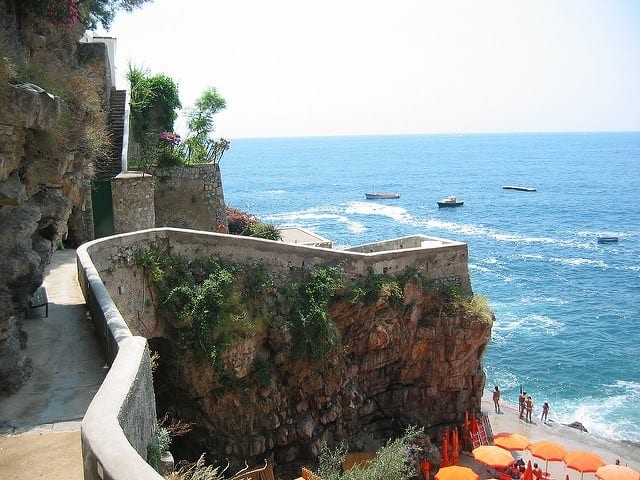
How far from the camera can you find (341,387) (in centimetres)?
1752

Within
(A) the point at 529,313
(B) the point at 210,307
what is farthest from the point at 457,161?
(B) the point at 210,307

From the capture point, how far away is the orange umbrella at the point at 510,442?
66.0 ft

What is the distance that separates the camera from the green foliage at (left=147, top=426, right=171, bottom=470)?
7234mm

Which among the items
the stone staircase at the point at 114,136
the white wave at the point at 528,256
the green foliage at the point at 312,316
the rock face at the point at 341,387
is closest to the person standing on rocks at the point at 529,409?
the rock face at the point at 341,387

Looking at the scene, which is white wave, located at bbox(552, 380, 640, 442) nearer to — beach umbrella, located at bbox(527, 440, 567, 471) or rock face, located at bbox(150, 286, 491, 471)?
beach umbrella, located at bbox(527, 440, 567, 471)

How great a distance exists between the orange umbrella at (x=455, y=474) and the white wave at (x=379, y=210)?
177ft

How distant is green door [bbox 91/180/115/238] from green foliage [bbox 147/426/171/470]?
13.3m

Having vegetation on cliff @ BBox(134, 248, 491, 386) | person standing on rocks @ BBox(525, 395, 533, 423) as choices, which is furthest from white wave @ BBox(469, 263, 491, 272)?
vegetation on cliff @ BBox(134, 248, 491, 386)

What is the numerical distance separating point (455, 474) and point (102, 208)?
13.5 meters

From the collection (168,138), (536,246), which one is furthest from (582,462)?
(536,246)

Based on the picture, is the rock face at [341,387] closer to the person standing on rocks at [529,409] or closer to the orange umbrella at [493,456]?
the orange umbrella at [493,456]

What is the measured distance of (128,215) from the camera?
795 inches

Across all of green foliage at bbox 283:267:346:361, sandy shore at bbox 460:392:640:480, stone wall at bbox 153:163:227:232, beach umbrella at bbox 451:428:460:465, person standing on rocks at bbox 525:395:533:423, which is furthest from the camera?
person standing on rocks at bbox 525:395:533:423

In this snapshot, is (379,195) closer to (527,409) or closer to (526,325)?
(526,325)
